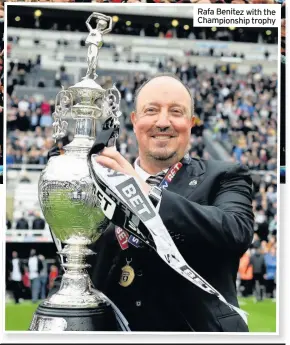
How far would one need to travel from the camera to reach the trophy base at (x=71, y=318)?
153cm

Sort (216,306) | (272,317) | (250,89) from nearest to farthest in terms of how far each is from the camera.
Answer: (216,306) < (272,317) < (250,89)

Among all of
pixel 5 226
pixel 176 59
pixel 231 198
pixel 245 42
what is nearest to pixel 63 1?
pixel 176 59

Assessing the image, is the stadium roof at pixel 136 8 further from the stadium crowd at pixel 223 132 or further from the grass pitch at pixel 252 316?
the grass pitch at pixel 252 316

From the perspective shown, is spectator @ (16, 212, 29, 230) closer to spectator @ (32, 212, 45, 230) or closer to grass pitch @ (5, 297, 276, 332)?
spectator @ (32, 212, 45, 230)

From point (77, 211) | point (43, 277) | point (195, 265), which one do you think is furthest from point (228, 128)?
point (77, 211)

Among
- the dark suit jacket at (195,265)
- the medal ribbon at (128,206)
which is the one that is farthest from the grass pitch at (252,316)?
the medal ribbon at (128,206)

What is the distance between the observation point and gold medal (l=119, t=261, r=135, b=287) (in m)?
1.68

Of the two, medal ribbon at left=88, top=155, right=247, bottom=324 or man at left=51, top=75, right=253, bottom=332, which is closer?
medal ribbon at left=88, top=155, right=247, bottom=324

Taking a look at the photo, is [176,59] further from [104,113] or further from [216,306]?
[216,306]

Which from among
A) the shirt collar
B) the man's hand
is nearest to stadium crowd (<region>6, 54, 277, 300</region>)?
the shirt collar

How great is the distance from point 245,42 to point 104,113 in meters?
1.17

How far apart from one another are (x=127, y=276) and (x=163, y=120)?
473 millimetres

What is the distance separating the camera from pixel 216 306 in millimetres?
1653

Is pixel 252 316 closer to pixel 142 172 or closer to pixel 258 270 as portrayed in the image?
pixel 258 270
